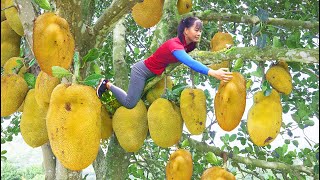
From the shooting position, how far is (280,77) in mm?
1771

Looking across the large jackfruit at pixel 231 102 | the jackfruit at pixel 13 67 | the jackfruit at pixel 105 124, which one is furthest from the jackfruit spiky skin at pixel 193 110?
the jackfruit at pixel 13 67

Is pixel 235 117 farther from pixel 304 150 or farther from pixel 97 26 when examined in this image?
pixel 97 26

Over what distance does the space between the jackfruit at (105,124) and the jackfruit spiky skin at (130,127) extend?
0.05 meters

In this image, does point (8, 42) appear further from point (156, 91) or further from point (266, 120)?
point (266, 120)

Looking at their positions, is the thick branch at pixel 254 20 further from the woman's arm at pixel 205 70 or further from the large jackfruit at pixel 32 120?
the large jackfruit at pixel 32 120

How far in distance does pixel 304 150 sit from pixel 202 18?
91 cm

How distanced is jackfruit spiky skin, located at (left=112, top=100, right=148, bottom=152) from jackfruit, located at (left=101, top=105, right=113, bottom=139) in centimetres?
5

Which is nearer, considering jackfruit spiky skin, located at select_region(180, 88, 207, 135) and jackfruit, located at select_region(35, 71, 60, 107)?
jackfruit, located at select_region(35, 71, 60, 107)

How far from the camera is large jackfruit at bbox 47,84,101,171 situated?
122cm

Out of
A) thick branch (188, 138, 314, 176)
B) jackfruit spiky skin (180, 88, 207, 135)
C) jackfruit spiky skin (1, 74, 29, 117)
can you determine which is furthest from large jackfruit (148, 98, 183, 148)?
jackfruit spiky skin (1, 74, 29, 117)

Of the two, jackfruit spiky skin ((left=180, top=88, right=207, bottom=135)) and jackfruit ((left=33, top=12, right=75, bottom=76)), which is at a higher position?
jackfruit ((left=33, top=12, right=75, bottom=76))

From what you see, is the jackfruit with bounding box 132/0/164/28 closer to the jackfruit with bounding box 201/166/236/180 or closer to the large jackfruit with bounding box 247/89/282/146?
the large jackfruit with bounding box 247/89/282/146

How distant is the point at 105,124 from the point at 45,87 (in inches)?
24.1

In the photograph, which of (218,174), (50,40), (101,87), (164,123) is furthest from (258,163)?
(50,40)
